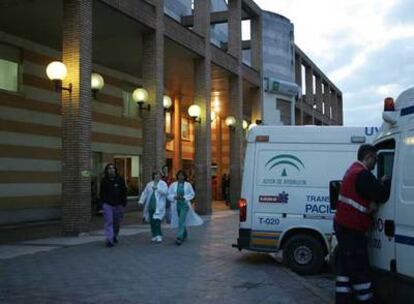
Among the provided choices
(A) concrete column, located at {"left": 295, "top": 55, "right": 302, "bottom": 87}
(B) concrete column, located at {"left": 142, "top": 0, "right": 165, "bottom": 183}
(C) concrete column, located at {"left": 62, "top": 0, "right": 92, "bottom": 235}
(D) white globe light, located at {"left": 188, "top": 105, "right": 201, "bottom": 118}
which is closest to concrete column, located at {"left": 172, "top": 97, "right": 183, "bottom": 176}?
(D) white globe light, located at {"left": 188, "top": 105, "right": 201, "bottom": 118}

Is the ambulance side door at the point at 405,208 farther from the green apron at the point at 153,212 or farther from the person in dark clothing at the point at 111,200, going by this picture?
the green apron at the point at 153,212

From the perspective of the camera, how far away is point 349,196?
6695 millimetres

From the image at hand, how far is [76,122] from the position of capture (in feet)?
54.5

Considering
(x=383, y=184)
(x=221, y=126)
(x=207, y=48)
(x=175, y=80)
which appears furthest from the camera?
(x=221, y=126)

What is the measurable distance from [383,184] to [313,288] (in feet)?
11.0

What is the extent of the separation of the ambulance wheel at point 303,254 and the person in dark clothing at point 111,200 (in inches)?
180

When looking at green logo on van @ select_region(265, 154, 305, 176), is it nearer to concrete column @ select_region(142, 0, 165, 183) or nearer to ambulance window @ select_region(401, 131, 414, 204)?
ambulance window @ select_region(401, 131, 414, 204)

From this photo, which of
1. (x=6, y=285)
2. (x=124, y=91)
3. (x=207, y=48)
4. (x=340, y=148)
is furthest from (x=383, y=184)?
(x=124, y=91)

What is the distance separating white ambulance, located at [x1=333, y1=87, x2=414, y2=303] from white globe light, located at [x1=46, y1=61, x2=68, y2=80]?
36.5 feet

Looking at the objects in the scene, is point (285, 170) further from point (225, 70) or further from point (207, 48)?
point (225, 70)

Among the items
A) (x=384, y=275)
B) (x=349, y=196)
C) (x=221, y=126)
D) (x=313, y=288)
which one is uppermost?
(x=221, y=126)

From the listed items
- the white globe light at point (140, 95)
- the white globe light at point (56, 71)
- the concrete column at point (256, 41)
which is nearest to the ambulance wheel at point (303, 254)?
the white globe light at point (56, 71)

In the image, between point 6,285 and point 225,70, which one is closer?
point 6,285

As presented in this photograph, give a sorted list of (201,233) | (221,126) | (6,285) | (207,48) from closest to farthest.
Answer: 1. (6,285)
2. (201,233)
3. (207,48)
4. (221,126)
